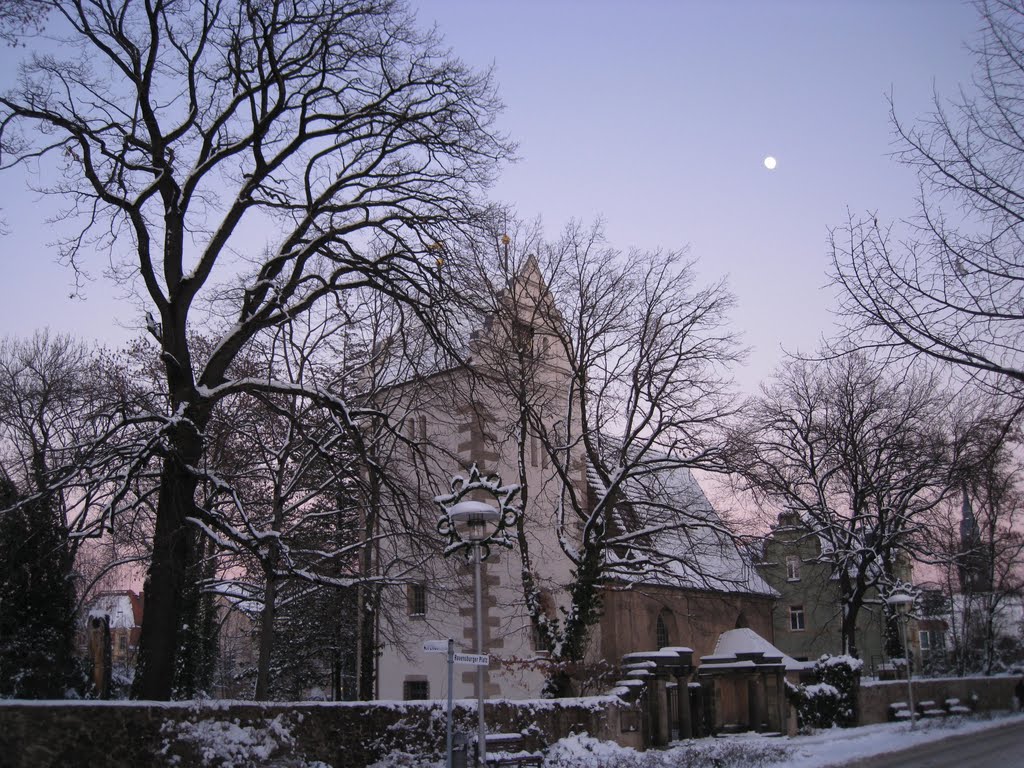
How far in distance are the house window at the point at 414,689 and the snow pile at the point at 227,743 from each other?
678 inches

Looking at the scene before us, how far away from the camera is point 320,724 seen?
13969 mm

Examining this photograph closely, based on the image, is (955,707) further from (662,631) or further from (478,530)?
(478,530)

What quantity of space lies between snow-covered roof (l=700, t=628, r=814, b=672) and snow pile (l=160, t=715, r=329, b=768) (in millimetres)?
18350

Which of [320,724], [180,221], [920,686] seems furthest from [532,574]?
[920,686]

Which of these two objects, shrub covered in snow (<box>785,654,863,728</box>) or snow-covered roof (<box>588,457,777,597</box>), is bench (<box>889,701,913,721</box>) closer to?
shrub covered in snow (<box>785,654,863,728</box>)

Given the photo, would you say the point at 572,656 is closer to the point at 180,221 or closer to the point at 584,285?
the point at 584,285

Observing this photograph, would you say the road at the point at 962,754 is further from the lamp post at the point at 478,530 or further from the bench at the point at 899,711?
the lamp post at the point at 478,530

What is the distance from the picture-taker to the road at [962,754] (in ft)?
64.5

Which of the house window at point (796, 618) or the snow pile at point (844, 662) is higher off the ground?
the house window at point (796, 618)

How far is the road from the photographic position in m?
19.7

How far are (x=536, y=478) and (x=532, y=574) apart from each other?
6803 millimetres

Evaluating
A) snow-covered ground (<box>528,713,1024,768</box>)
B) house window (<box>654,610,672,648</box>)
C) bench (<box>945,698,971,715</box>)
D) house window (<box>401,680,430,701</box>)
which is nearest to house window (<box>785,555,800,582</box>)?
bench (<box>945,698,971,715</box>)

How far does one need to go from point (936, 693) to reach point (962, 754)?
1408cm

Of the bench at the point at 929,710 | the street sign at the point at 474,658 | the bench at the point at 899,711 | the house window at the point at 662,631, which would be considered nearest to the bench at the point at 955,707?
the bench at the point at 929,710
